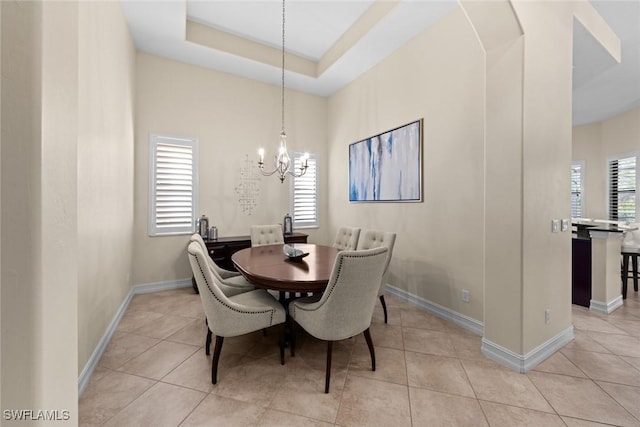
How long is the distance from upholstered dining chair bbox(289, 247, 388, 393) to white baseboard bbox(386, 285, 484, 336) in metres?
1.43

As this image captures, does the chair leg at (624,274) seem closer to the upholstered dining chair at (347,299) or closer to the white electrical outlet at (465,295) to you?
the white electrical outlet at (465,295)

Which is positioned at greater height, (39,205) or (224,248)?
(39,205)

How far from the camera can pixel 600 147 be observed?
18.6 feet

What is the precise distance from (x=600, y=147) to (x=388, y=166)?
5658mm

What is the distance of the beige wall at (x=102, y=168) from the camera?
1.81m

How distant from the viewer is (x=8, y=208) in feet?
1.80

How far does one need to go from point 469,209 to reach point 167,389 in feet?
10.2

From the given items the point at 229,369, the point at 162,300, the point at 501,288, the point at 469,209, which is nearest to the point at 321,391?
the point at 229,369

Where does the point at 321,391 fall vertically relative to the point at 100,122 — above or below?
below

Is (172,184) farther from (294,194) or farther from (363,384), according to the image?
(363,384)

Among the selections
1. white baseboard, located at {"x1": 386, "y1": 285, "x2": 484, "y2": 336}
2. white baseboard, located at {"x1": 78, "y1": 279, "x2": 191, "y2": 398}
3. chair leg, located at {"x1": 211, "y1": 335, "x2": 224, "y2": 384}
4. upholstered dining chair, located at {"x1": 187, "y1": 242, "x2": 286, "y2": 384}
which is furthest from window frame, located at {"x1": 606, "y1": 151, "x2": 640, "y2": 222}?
white baseboard, located at {"x1": 78, "y1": 279, "x2": 191, "y2": 398}

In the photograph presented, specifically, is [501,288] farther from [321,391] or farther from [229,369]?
[229,369]

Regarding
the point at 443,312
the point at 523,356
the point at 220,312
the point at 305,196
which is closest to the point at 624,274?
the point at 443,312

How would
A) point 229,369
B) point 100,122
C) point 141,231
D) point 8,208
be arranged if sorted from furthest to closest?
1. point 141,231
2. point 100,122
3. point 229,369
4. point 8,208
